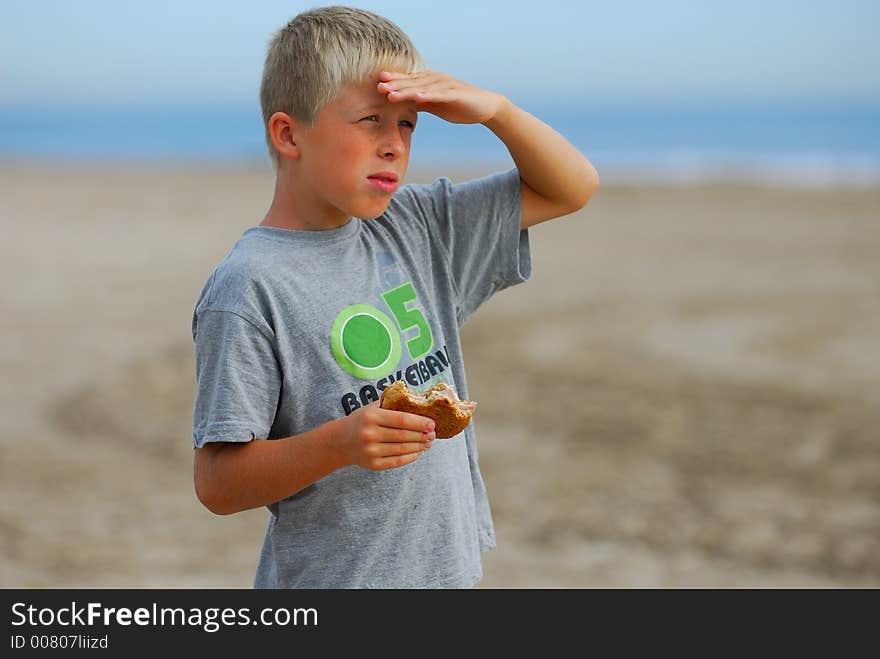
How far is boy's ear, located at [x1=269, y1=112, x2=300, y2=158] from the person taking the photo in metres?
2.18

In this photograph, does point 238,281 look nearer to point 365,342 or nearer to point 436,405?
point 365,342

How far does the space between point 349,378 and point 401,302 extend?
0.22 m

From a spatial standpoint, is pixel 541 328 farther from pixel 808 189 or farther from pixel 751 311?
pixel 808 189

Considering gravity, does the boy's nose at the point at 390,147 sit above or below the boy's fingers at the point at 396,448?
above

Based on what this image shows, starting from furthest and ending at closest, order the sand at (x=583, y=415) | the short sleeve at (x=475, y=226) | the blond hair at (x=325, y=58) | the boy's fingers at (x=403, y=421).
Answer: the sand at (x=583, y=415) < the short sleeve at (x=475, y=226) < the blond hair at (x=325, y=58) < the boy's fingers at (x=403, y=421)

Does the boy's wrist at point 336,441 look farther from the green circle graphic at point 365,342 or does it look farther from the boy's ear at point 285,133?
the boy's ear at point 285,133

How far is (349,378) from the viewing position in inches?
84.5

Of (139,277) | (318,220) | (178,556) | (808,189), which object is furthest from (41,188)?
(318,220)

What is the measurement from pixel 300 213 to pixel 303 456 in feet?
1.73

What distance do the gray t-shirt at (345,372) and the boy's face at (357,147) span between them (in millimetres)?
117

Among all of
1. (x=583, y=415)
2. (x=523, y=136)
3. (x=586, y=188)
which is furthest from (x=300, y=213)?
(x=583, y=415)

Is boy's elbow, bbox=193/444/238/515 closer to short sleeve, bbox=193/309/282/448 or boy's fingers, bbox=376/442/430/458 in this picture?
short sleeve, bbox=193/309/282/448

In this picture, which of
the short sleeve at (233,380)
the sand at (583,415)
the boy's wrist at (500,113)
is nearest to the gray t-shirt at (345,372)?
the short sleeve at (233,380)

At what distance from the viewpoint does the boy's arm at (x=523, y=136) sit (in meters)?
2.15
